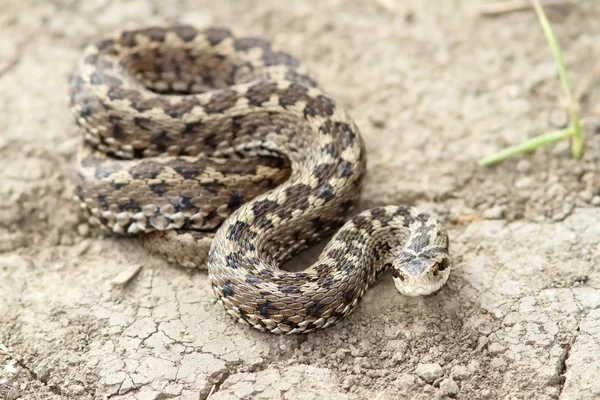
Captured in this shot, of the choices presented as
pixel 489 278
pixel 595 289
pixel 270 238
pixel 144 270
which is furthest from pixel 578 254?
pixel 144 270

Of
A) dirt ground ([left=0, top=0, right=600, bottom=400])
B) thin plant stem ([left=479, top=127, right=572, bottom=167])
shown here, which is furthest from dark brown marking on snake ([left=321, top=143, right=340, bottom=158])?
thin plant stem ([left=479, top=127, right=572, bottom=167])

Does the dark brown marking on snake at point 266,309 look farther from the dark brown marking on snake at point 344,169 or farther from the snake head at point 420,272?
the dark brown marking on snake at point 344,169

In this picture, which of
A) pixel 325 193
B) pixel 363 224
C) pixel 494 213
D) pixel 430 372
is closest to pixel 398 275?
pixel 363 224

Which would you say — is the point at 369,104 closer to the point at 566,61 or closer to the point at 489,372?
the point at 566,61

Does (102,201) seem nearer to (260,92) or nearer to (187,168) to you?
(187,168)

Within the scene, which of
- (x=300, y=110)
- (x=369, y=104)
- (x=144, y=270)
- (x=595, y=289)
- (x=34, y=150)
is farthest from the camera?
(x=369, y=104)
